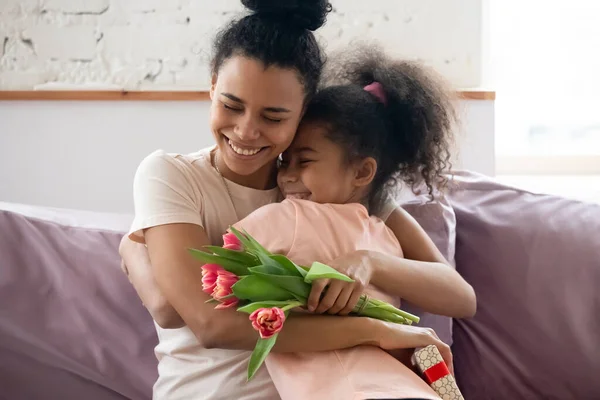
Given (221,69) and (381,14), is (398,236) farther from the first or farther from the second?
(381,14)

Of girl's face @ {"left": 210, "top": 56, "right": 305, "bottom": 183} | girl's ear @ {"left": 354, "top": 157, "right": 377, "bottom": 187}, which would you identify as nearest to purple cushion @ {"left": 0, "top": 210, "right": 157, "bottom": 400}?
girl's face @ {"left": 210, "top": 56, "right": 305, "bottom": 183}

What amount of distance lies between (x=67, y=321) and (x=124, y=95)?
902mm

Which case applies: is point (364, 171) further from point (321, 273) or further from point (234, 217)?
point (321, 273)

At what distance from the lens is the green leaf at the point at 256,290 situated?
4.00ft

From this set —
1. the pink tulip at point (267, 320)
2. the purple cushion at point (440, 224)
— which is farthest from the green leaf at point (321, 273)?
the purple cushion at point (440, 224)

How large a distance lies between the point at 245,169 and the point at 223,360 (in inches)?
15.2

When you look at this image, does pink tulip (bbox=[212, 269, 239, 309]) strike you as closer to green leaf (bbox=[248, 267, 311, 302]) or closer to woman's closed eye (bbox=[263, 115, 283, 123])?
green leaf (bbox=[248, 267, 311, 302])

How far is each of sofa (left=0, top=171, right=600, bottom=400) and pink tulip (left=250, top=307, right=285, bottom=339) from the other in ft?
2.23

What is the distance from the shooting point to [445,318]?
188 centimetres

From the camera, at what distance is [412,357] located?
4.82 ft

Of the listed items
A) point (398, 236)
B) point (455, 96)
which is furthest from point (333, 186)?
point (455, 96)

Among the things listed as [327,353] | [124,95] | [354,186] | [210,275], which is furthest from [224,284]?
[124,95]

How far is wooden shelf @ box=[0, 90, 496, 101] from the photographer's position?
2438 mm

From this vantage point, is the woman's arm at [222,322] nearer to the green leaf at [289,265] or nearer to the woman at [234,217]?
the woman at [234,217]
